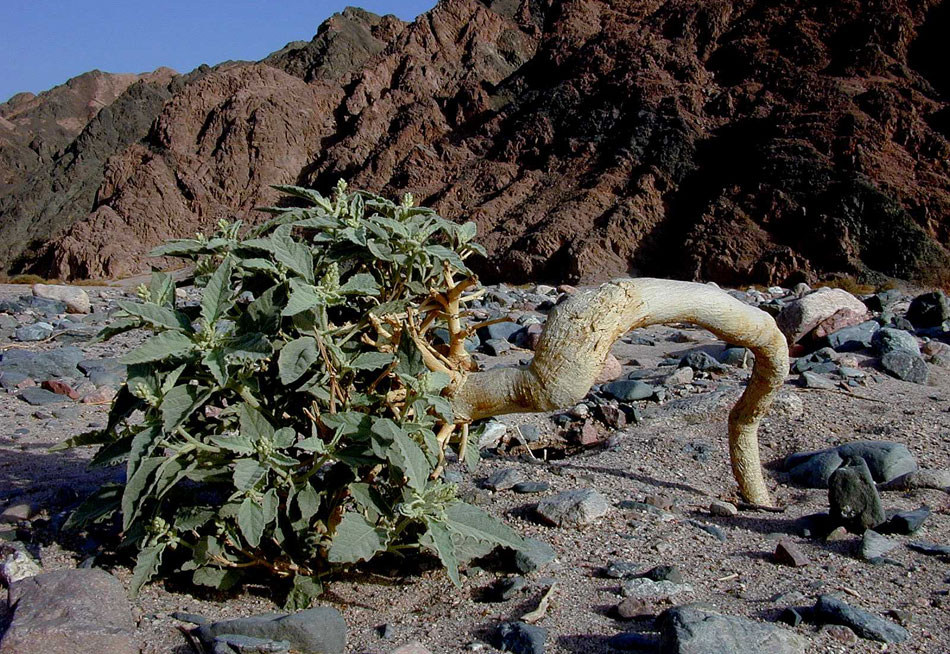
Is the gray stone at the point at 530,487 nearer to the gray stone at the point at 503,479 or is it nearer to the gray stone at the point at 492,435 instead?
the gray stone at the point at 503,479

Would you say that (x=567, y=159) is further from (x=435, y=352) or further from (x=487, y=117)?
(x=435, y=352)

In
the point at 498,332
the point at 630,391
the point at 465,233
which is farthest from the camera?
the point at 498,332

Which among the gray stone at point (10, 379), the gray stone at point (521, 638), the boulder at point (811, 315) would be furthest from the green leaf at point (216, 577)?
the boulder at point (811, 315)

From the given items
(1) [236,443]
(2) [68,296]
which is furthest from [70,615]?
(2) [68,296]

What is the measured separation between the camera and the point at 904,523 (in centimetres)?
270

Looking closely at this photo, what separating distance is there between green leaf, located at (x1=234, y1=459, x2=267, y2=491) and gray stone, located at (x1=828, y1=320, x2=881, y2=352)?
5.28 metres

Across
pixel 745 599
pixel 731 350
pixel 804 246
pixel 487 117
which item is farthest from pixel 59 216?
pixel 745 599

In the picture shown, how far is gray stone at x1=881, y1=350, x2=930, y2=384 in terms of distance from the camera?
5078 mm

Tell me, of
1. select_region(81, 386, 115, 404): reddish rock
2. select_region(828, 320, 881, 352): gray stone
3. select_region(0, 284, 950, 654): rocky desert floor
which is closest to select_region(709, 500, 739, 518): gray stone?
select_region(0, 284, 950, 654): rocky desert floor

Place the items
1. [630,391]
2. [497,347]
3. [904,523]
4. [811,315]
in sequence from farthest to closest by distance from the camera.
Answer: [497,347], [811,315], [630,391], [904,523]

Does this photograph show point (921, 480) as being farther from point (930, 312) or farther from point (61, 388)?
point (61, 388)

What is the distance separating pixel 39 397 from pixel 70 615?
13.0ft

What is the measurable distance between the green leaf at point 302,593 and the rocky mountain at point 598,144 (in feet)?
55.7

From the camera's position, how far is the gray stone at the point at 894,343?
17.5 ft
